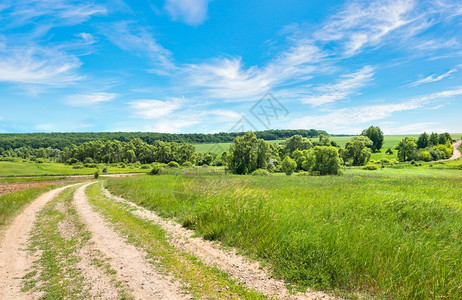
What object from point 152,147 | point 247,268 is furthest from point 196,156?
point 247,268

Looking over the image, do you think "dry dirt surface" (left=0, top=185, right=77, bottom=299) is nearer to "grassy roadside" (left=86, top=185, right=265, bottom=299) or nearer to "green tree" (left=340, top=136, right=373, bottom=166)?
"grassy roadside" (left=86, top=185, right=265, bottom=299)

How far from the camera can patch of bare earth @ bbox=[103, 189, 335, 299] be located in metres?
4.71

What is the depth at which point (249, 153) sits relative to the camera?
68.6 metres

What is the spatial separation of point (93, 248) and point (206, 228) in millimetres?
4024

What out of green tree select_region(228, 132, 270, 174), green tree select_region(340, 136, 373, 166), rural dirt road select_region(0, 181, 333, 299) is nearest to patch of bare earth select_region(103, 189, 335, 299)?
rural dirt road select_region(0, 181, 333, 299)

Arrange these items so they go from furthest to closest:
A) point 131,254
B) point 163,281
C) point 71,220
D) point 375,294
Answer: point 71,220 → point 131,254 → point 163,281 → point 375,294

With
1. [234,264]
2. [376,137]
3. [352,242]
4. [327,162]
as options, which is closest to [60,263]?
[234,264]

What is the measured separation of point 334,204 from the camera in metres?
9.75

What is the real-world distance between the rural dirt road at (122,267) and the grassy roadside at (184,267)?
0.15 meters

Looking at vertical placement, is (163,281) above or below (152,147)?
below

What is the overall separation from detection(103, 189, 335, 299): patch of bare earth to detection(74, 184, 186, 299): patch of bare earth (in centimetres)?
137

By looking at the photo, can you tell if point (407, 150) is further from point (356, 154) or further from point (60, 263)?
point (60, 263)

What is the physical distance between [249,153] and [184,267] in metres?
63.1

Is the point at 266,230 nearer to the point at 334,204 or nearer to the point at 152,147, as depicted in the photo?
the point at 334,204
